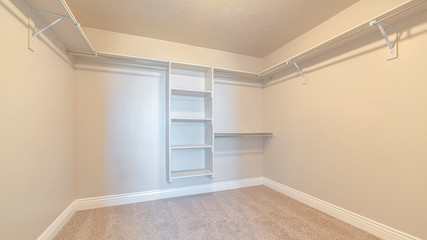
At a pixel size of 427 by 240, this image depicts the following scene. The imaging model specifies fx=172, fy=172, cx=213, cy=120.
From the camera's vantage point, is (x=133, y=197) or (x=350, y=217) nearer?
(x=350, y=217)

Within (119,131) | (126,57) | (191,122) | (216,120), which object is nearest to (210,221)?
(191,122)

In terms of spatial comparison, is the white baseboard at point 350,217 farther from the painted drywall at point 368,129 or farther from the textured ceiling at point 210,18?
the textured ceiling at point 210,18

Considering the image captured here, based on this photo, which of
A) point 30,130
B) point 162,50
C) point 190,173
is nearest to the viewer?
point 30,130

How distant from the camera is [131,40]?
7.54 ft

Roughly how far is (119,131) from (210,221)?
1.55m

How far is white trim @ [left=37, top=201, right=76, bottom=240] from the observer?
4.69 feet

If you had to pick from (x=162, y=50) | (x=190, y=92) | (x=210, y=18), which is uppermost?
(x=210, y=18)

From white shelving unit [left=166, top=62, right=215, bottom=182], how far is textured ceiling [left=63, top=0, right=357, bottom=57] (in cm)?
48

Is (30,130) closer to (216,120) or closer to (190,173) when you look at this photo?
(190,173)

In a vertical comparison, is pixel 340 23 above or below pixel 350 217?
above

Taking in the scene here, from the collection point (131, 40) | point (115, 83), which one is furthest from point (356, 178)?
point (131, 40)

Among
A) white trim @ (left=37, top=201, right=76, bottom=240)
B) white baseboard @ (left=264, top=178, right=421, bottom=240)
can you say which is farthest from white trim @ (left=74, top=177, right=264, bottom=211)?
white baseboard @ (left=264, top=178, right=421, bottom=240)

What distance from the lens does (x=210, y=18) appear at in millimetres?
1949

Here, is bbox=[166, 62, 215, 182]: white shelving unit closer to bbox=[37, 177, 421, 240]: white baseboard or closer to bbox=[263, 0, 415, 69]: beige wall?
bbox=[37, 177, 421, 240]: white baseboard
